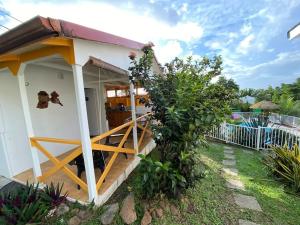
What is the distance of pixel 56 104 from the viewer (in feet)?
17.0

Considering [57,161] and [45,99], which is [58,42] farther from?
[45,99]

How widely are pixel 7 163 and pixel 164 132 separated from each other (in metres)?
4.11

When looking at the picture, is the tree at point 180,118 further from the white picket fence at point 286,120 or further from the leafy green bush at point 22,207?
the white picket fence at point 286,120

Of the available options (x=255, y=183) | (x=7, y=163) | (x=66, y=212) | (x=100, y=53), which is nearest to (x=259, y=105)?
(x=255, y=183)

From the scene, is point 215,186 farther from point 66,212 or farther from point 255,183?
point 66,212

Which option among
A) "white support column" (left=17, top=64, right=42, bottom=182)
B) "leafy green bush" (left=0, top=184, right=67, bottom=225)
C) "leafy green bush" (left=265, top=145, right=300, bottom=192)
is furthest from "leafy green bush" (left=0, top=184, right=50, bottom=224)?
"leafy green bush" (left=265, top=145, right=300, bottom=192)

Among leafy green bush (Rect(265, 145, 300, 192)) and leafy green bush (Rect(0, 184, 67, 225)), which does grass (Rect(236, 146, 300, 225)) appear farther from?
leafy green bush (Rect(0, 184, 67, 225))

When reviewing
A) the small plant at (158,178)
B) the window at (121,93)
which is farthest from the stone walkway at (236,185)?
the window at (121,93)

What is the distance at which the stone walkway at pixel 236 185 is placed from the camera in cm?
333

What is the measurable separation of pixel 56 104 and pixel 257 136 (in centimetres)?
823

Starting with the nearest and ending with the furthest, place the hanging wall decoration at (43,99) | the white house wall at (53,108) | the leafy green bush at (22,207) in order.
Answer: the leafy green bush at (22,207) → the white house wall at (53,108) → the hanging wall decoration at (43,99)

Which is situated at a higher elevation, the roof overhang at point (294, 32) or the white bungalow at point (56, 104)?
the roof overhang at point (294, 32)

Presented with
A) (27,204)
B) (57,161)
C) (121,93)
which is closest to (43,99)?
(57,161)

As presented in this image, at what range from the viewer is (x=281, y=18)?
514 centimetres
